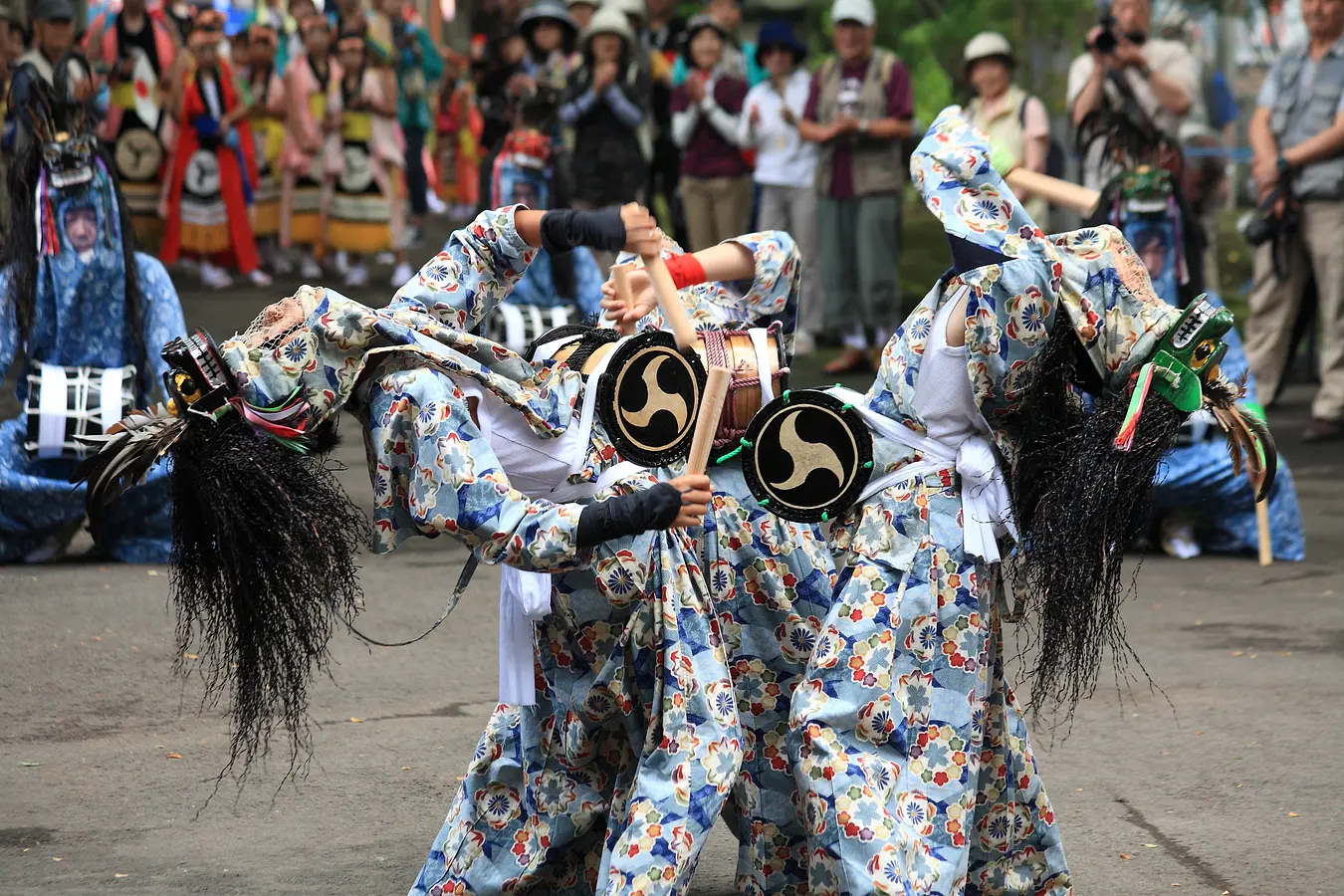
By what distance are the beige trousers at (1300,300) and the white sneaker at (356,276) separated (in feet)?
20.5

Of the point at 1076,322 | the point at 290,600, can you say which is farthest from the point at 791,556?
the point at 290,600

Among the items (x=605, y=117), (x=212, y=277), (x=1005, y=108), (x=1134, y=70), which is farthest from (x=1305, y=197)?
(x=212, y=277)

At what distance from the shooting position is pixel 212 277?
41.3 feet

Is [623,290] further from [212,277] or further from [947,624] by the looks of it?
[212,277]

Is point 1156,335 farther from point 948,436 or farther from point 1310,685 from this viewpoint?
point 1310,685

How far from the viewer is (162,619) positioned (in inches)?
234

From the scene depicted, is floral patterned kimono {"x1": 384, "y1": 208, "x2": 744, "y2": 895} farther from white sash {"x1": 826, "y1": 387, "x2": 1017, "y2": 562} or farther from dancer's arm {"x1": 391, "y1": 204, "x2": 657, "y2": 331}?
white sash {"x1": 826, "y1": 387, "x2": 1017, "y2": 562}

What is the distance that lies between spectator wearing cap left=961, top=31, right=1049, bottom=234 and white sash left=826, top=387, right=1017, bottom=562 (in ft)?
19.1

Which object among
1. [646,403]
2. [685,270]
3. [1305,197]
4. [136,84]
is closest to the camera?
[646,403]

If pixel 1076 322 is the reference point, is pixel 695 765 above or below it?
below

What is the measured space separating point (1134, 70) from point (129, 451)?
674cm

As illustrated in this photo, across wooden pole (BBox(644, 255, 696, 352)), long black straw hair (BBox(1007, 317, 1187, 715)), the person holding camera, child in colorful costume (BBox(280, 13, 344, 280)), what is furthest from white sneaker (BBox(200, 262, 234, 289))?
long black straw hair (BBox(1007, 317, 1187, 715))

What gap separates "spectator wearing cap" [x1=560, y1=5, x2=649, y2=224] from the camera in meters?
10.6

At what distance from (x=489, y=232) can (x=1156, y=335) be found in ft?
4.27
